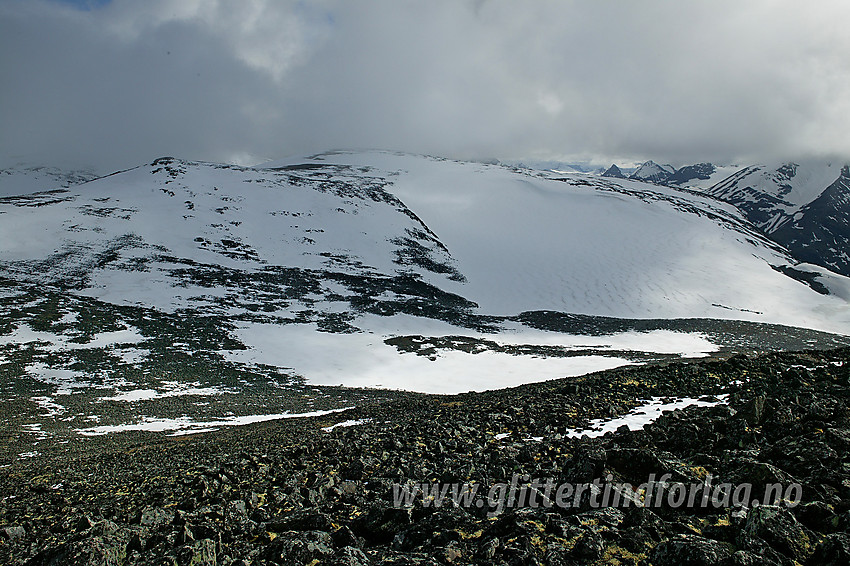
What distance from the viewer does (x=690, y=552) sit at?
4.43 meters

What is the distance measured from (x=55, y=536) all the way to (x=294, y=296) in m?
60.6

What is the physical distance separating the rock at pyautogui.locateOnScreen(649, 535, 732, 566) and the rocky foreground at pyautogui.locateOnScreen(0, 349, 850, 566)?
14 millimetres

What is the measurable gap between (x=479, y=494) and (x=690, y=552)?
12.7 feet

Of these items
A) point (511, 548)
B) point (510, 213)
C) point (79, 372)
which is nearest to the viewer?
point (511, 548)

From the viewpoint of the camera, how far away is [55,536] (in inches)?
307

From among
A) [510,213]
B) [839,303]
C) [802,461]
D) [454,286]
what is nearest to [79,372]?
[802,461]

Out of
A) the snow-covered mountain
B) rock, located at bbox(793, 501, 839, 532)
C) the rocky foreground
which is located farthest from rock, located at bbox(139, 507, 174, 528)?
the snow-covered mountain

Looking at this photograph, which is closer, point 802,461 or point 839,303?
point 802,461

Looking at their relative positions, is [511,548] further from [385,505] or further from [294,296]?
[294,296]

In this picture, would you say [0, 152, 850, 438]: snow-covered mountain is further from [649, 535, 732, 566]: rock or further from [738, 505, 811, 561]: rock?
[738, 505, 811, 561]: rock

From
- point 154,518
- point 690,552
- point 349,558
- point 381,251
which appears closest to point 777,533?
point 690,552

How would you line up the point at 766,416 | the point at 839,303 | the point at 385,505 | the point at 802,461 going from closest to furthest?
the point at 802,461, the point at 385,505, the point at 766,416, the point at 839,303

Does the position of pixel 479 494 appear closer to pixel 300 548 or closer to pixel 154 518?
pixel 300 548

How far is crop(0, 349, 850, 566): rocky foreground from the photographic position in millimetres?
5129
